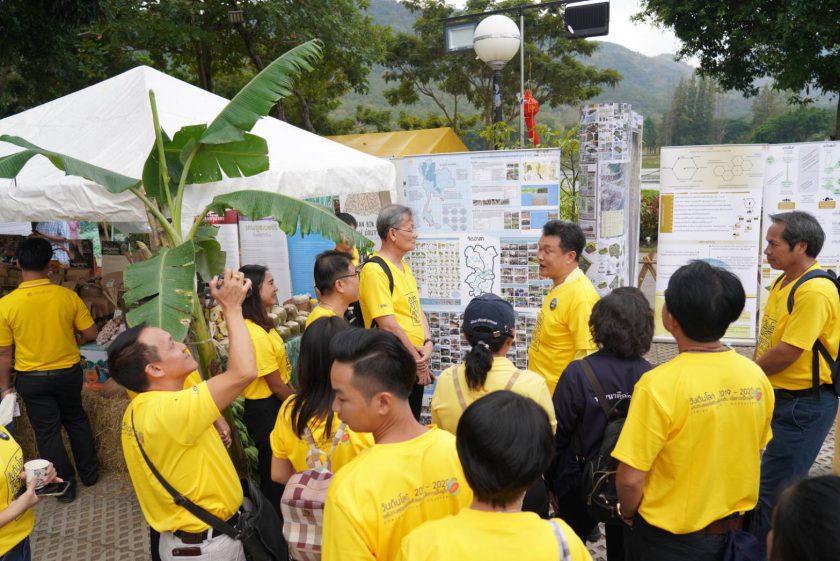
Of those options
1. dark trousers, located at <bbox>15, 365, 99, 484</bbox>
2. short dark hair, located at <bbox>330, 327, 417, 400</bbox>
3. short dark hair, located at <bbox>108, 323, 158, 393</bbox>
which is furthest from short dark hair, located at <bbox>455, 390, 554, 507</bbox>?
dark trousers, located at <bbox>15, 365, 99, 484</bbox>

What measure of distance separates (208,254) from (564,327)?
7.27 ft

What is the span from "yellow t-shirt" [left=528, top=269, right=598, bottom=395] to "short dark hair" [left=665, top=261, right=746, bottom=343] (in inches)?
50.9

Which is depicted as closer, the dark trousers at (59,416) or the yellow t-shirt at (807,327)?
the yellow t-shirt at (807,327)

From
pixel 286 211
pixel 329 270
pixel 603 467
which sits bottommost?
pixel 603 467

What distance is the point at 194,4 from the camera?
44.4 ft

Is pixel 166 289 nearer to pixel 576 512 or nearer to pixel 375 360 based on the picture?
pixel 375 360

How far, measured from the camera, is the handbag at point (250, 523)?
2.27 metres

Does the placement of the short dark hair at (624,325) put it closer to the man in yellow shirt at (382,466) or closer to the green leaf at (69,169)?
the man in yellow shirt at (382,466)

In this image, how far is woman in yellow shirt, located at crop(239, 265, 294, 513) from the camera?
3.53 m

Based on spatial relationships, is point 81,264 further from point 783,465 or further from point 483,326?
point 783,465

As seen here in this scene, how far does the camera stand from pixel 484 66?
2747cm

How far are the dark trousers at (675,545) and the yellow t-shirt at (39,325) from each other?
4.35m

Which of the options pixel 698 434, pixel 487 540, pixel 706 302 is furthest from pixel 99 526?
pixel 706 302

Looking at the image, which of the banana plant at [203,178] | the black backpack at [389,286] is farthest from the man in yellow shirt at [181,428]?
the black backpack at [389,286]
